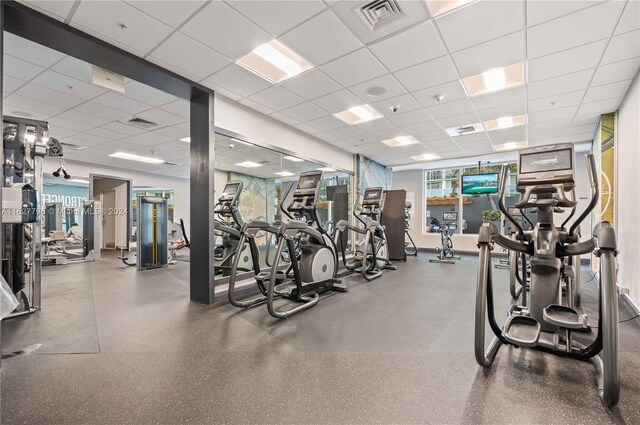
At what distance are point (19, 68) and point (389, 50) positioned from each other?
172 inches

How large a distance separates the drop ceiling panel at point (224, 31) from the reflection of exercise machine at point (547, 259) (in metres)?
2.67

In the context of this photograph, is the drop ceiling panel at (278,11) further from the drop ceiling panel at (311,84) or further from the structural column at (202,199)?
the structural column at (202,199)

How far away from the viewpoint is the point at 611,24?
2.58 m

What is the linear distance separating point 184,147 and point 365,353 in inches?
269

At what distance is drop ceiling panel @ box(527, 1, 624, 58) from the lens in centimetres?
242

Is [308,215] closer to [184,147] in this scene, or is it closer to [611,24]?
[611,24]

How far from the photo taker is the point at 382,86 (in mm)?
3855

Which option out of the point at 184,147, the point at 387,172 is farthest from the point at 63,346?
the point at 387,172

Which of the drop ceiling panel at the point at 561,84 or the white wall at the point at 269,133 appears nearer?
the drop ceiling panel at the point at 561,84

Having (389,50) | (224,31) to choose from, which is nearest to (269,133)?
(224,31)

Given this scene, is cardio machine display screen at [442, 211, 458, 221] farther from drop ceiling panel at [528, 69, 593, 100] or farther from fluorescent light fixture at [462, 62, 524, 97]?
fluorescent light fixture at [462, 62, 524, 97]

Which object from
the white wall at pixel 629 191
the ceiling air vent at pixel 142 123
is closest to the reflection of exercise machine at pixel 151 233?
the ceiling air vent at pixel 142 123

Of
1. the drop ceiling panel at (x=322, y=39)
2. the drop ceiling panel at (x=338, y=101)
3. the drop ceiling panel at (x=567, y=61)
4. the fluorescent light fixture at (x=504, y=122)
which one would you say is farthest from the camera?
the fluorescent light fixture at (x=504, y=122)

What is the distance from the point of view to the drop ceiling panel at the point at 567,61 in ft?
9.67
